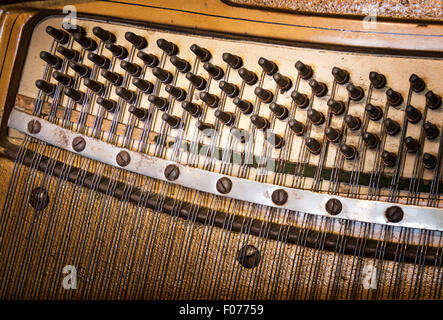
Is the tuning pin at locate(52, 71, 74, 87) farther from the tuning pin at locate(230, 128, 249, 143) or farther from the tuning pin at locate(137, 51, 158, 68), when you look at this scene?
the tuning pin at locate(230, 128, 249, 143)

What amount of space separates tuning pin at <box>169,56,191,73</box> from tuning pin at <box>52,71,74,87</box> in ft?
1.83

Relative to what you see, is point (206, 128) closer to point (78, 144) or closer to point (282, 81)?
point (282, 81)

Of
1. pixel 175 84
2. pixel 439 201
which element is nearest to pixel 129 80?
pixel 175 84

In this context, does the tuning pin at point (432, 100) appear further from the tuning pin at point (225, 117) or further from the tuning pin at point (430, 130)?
the tuning pin at point (225, 117)

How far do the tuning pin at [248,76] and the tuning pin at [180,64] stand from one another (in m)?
0.27

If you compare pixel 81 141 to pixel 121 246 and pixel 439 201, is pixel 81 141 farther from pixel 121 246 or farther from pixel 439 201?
pixel 439 201

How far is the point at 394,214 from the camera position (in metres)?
1.67

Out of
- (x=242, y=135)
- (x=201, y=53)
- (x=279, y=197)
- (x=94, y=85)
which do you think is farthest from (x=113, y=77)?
(x=279, y=197)

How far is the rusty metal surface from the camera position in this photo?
1715mm

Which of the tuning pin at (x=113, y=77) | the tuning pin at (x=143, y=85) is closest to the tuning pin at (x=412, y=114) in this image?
the tuning pin at (x=143, y=85)

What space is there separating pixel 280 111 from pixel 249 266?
0.59 meters

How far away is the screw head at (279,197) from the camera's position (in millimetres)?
1827

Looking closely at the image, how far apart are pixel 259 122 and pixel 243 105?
0.32 ft

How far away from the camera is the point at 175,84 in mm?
2066
